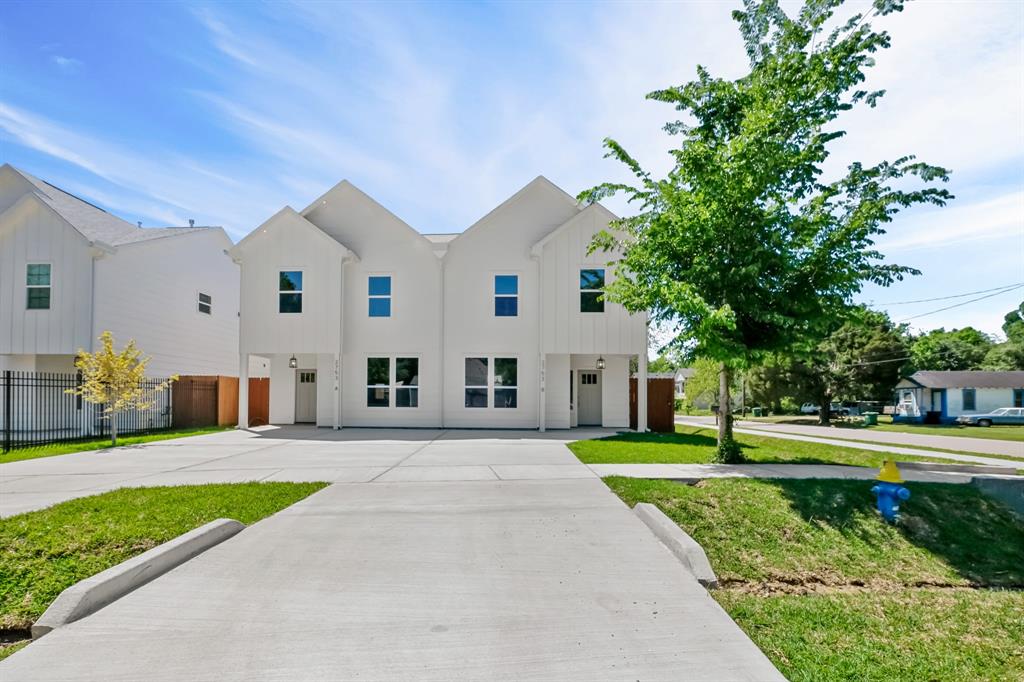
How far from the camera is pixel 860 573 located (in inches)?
220

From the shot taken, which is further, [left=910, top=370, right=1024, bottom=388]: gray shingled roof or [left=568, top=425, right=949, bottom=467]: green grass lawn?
[left=910, top=370, right=1024, bottom=388]: gray shingled roof

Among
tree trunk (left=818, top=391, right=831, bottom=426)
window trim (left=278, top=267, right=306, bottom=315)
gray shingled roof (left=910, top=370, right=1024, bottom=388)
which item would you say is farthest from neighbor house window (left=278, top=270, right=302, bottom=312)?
gray shingled roof (left=910, top=370, right=1024, bottom=388)

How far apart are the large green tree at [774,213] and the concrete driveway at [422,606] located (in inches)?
176

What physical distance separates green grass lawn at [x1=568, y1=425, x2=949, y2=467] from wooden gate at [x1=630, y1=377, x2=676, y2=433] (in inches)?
119

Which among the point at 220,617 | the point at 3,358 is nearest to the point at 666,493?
the point at 220,617

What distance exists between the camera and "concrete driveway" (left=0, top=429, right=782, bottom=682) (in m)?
3.40

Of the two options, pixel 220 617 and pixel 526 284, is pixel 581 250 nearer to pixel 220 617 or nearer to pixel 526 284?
pixel 526 284

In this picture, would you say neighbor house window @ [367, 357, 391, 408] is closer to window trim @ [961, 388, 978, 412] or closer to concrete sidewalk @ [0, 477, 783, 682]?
concrete sidewalk @ [0, 477, 783, 682]

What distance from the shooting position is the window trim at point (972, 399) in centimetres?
3612

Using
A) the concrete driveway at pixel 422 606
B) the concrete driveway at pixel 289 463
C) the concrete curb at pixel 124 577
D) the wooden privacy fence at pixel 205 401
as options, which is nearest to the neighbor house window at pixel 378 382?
the concrete driveway at pixel 289 463

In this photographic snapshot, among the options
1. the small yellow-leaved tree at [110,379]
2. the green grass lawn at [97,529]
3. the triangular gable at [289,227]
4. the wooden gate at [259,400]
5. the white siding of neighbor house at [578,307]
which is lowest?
the green grass lawn at [97,529]

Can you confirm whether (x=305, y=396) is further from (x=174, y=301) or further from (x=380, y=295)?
(x=174, y=301)

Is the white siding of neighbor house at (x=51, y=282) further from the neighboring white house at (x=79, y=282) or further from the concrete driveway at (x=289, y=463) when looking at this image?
the concrete driveway at (x=289, y=463)

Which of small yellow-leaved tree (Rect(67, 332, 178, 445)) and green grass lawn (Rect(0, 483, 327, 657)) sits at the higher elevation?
small yellow-leaved tree (Rect(67, 332, 178, 445))
